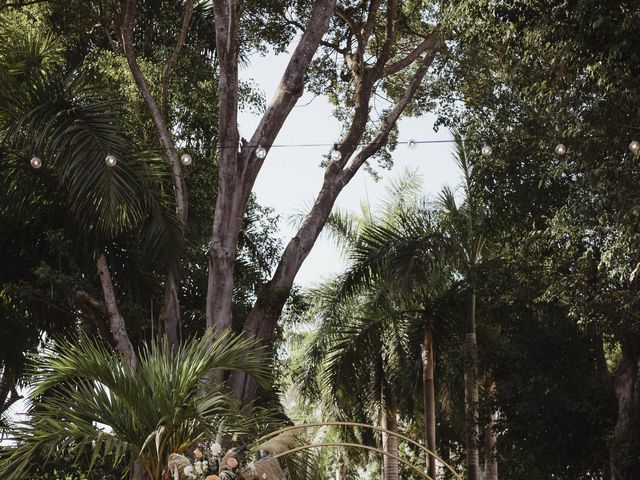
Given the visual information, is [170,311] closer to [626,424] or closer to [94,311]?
[94,311]

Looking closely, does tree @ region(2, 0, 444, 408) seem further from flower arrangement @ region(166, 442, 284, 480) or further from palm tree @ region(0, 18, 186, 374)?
flower arrangement @ region(166, 442, 284, 480)

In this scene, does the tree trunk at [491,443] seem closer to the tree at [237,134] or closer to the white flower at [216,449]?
the tree at [237,134]

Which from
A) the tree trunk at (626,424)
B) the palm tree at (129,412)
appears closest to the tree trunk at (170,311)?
the palm tree at (129,412)

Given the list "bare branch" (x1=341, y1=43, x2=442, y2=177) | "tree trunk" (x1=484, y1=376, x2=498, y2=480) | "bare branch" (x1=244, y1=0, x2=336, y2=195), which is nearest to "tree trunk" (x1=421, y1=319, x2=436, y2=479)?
"tree trunk" (x1=484, y1=376, x2=498, y2=480)

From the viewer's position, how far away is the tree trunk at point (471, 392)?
14.4 m

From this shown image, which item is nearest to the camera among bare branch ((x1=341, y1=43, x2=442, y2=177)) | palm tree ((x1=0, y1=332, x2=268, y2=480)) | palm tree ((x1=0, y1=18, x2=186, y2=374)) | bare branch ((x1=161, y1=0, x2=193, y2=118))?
palm tree ((x1=0, y1=332, x2=268, y2=480))

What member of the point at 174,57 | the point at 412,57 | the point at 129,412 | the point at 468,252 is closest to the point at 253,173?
the point at 174,57

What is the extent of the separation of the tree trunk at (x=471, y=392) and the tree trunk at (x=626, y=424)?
90.0 inches

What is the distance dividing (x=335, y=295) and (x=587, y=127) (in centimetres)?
604

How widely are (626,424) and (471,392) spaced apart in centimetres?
306

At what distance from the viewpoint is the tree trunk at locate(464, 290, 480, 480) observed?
14.4 metres

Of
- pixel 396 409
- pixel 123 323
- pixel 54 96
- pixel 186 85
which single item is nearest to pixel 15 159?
pixel 54 96

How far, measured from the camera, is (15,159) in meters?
11.5

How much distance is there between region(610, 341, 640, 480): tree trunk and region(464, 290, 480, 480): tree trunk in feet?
7.50
